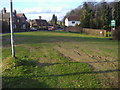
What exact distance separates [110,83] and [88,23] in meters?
45.9

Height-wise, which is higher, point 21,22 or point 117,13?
point 117,13

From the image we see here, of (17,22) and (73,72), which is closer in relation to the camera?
(73,72)

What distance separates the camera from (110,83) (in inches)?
217

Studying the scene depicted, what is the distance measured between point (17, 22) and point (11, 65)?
205 feet

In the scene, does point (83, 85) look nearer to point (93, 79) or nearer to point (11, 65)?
point (93, 79)

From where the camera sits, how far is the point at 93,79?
19.0 ft

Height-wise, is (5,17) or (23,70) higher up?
(5,17)

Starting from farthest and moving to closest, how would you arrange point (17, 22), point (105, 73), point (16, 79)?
1. point (17, 22)
2. point (105, 73)
3. point (16, 79)

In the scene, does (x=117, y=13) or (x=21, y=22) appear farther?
(x=21, y=22)

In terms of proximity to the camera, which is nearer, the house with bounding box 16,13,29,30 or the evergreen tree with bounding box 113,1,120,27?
the evergreen tree with bounding box 113,1,120,27

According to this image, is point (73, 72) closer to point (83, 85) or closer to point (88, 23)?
point (83, 85)

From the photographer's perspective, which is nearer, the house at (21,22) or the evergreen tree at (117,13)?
the evergreen tree at (117,13)

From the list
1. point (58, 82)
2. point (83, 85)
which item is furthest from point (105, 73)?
point (58, 82)

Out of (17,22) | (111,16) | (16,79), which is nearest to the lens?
(16,79)
